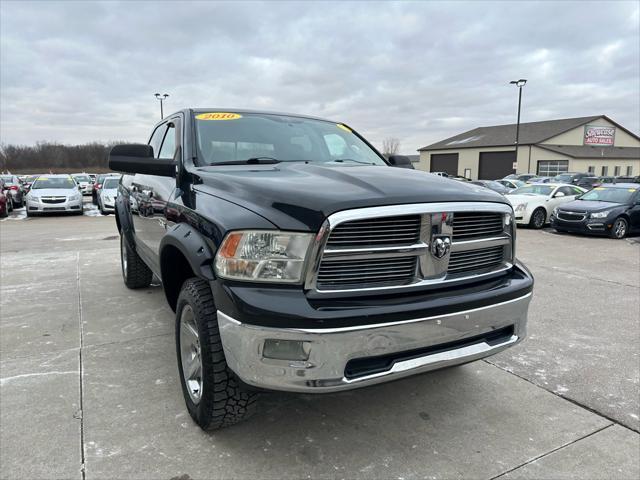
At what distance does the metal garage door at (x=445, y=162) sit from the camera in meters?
52.0

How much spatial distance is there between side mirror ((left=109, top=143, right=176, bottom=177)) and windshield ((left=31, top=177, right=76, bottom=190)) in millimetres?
16032

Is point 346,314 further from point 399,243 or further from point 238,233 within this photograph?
point 238,233

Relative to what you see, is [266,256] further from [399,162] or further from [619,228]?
[619,228]

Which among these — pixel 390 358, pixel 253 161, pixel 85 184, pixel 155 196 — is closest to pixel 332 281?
pixel 390 358

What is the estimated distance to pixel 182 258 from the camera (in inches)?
117

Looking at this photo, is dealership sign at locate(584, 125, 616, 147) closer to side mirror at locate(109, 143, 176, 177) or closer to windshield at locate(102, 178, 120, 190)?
windshield at locate(102, 178, 120, 190)

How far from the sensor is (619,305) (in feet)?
17.0

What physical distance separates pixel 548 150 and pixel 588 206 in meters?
35.7

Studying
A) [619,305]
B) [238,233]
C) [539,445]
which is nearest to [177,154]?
[238,233]

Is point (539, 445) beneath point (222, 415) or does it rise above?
beneath

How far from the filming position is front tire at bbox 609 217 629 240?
444 inches

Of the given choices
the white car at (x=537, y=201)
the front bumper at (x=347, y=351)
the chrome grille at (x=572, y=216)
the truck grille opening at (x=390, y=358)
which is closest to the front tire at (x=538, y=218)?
the white car at (x=537, y=201)

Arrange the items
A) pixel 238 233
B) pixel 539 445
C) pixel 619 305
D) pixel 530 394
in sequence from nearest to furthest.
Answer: pixel 238 233
pixel 539 445
pixel 530 394
pixel 619 305

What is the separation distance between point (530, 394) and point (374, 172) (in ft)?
6.02
